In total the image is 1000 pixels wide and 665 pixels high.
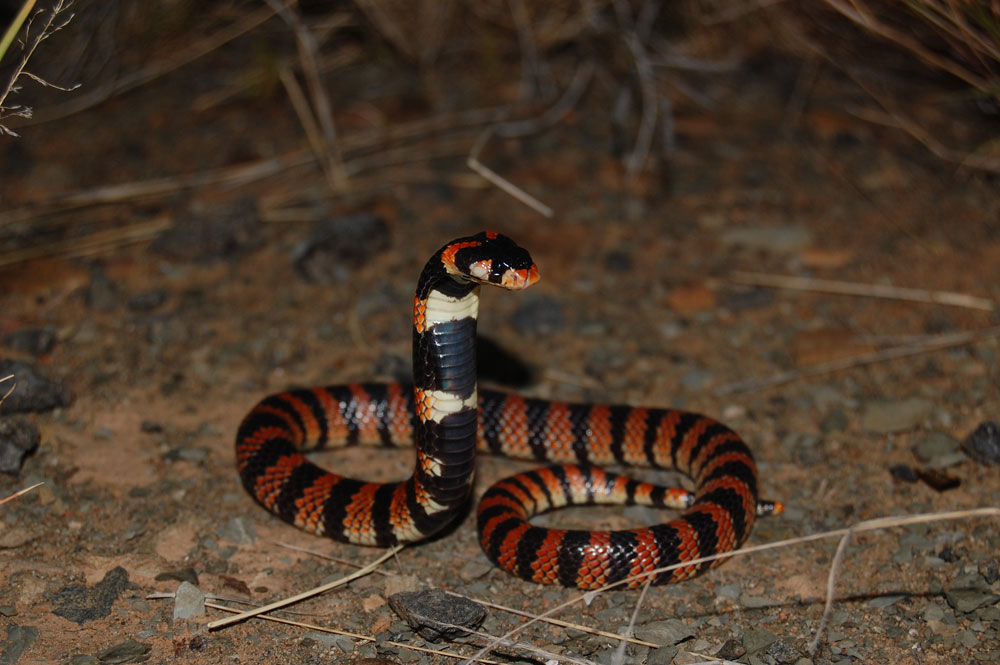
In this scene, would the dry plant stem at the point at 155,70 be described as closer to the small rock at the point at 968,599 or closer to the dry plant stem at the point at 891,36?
the dry plant stem at the point at 891,36

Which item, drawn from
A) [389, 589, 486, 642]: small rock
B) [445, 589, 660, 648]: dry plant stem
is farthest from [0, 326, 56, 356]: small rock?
[445, 589, 660, 648]: dry plant stem

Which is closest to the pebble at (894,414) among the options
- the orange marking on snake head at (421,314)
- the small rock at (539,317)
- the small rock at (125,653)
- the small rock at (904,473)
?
the small rock at (904,473)

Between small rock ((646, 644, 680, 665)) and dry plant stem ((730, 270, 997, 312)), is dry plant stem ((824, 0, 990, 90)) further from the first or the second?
small rock ((646, 644, 680, 665))

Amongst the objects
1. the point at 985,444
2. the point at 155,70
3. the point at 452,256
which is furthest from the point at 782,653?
the point at 155,70

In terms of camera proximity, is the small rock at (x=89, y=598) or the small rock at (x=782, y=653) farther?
the small rock at (x=89, y=598)

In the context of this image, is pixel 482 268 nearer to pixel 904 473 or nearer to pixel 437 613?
pixel 437 613

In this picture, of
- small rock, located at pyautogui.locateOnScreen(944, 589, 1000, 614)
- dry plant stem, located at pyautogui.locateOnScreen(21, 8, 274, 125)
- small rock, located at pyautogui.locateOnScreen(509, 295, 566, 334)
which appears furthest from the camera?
dry plant stem, located at pyautogui.locateOnScreen(21, 8, 274, 125)
